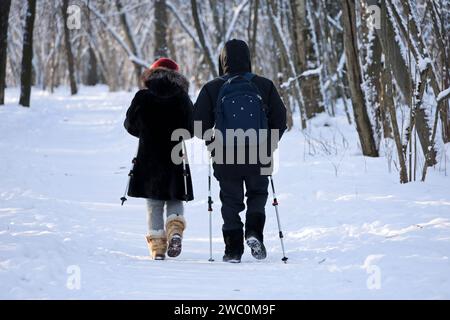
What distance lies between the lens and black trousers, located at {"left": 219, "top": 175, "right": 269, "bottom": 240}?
545cm

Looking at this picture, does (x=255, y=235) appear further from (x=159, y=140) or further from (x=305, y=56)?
(x=305, y=56)

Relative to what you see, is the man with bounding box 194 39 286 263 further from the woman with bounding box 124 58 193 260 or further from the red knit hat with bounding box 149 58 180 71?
the red knit hat with bounding box 149 58 180 71

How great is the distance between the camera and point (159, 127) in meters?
5.73

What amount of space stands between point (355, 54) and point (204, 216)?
10.1 feet

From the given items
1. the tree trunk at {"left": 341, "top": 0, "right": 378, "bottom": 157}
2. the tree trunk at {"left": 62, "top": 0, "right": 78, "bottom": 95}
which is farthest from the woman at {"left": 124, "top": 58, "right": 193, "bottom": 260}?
the tree trunk at {"left": 62, "top": 0, "right": 78, "bottom": 95}

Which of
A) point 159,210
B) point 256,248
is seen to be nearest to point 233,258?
point 256,248

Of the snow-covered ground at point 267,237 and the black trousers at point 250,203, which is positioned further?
the black trousers at point 250,203

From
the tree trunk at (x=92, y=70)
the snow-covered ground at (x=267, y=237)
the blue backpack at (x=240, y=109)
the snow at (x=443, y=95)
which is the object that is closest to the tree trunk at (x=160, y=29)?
the snow-covered ground at (x=267, y=237)

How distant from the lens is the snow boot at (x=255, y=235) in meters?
5.39

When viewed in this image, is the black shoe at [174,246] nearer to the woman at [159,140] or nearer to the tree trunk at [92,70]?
the woman at [159,140]

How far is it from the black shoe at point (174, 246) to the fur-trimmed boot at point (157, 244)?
8 cm

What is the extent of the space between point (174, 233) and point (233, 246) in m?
0.52
